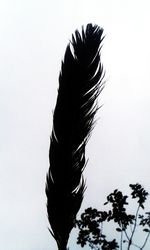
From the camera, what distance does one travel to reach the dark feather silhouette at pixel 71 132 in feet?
8.94

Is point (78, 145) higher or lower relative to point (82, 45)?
lower

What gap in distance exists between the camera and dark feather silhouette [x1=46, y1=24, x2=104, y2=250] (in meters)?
2.72

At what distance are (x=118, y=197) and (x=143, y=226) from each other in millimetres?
608

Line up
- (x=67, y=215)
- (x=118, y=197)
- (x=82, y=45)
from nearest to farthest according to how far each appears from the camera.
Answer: (x=67, y=215)
(x=82, y=45)
(x=118, y=197)

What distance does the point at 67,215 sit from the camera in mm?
2711

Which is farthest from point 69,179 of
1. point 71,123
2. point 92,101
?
point 92,101

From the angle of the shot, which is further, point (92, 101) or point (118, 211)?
point (118, 211)

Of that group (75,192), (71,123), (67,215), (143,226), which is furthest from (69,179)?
(143,226)

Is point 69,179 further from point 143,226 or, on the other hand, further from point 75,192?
point 143,226

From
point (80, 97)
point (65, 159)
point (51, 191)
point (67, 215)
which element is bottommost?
point (67, 215)

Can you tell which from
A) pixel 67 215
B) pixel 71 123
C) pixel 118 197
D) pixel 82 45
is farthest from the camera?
pixel 118 197

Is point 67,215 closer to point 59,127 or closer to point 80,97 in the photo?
point 59,127

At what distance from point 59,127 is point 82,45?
851 mm

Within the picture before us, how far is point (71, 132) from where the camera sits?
2854 mm
